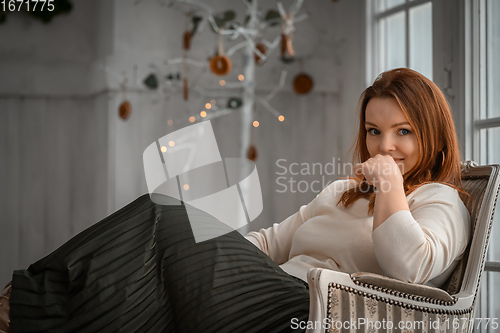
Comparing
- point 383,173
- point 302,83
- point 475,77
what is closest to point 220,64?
point 302,83

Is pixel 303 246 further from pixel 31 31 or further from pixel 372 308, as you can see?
pixel 31 31

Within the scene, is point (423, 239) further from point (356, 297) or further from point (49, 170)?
point (49, 170)

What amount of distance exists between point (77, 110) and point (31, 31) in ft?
1.95

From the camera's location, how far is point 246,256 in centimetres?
107

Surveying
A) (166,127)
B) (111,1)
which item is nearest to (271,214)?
(166,127)

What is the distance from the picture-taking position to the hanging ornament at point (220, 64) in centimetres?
300

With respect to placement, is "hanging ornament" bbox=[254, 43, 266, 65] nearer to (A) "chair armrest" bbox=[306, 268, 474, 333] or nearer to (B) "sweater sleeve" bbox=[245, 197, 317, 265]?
(B) "sweater sleeve" bbox=[245, 197, 317, 265]

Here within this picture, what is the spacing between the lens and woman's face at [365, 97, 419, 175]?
121 centimetres

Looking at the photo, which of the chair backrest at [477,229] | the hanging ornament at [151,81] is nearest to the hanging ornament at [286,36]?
the hanging ornament at [151,81]

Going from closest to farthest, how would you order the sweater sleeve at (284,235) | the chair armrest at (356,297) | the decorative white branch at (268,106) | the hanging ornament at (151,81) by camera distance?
1. the chair armrest at (356,297)
2. the sweater sleeve at (284,235)
3. the hanging ornament at (151,81)
4. the decorative white branch at (268,106)

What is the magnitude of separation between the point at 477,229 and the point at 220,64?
219cm

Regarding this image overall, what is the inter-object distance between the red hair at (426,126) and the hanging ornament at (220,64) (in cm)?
184

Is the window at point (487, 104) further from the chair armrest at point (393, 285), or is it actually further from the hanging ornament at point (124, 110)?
the hanging ornament at point (124, 110)

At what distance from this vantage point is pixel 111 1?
120 inches
